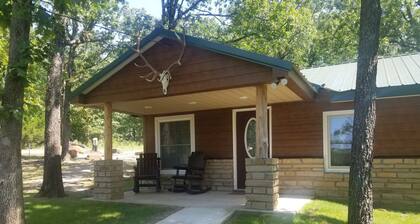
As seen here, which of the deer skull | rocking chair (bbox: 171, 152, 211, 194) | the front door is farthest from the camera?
the front door

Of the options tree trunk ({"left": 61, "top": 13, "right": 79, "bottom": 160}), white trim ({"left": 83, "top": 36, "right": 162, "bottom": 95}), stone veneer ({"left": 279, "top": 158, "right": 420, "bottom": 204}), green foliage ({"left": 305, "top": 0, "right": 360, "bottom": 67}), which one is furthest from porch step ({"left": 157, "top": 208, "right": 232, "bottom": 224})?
green foliage ({"left": 305, "top": 0, "right": 360, "bottom": 67})

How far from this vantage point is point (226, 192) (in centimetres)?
927

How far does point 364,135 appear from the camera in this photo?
17.0 ft

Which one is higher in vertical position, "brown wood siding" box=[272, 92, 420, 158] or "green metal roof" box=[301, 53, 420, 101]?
"green metal roof" box=[301, 53, 420, 101]

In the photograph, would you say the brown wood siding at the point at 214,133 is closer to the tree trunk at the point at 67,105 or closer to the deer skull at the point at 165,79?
the deer skull at the point at 165,79

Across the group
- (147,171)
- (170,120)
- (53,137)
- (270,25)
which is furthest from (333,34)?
(53,137)

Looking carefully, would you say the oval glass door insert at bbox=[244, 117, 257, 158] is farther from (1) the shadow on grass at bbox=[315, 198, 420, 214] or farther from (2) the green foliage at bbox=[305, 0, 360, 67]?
(2) the green foliage at bbox=[305, 0, 360, 67]

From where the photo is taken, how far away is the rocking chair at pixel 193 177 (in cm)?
910

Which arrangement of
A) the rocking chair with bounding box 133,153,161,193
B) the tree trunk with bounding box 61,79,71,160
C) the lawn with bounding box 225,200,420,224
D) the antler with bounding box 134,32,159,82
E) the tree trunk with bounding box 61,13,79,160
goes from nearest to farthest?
the lawn with bounding box 225,200,420,224 < the antler with bounding box 134,32,159,82 < the rocking chair with bounding box 133,153,161,193 < the tree trunk with bounding box 61,13,79,160 < the tree trunk with bounding box 61,79,71,160

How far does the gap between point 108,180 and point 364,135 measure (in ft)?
17.6

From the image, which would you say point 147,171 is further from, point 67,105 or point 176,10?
point 67,105

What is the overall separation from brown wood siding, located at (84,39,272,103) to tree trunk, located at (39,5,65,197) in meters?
1.34

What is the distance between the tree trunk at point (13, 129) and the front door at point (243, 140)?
17.6ft

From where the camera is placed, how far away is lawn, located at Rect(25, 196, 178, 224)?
655 centimetres
